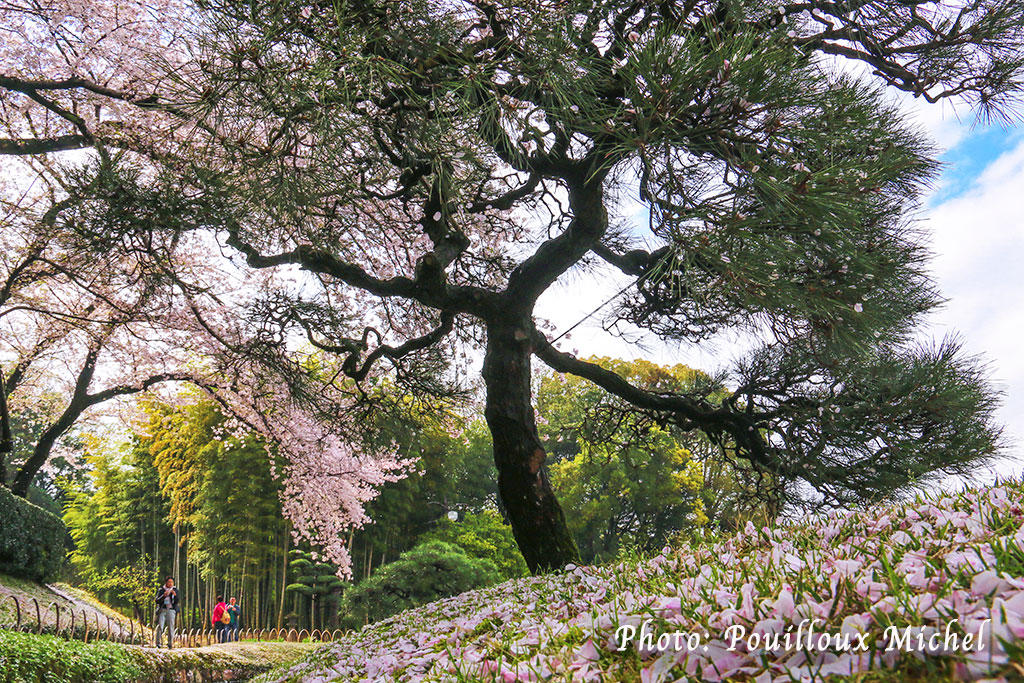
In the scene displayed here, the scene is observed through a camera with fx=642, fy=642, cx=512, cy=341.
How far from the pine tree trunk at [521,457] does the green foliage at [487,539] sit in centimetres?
894

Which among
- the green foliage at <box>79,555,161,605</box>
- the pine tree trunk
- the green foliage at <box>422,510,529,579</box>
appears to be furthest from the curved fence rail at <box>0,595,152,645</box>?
the green foliage at <box>422,510,529,579</box>

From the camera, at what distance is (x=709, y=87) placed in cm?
271

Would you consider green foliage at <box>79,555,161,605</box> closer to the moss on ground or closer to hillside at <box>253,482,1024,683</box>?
the moss on ground

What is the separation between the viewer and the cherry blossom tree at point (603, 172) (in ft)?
9.16

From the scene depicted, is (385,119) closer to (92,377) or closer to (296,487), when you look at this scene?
(296,487)

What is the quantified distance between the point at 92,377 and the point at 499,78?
7.83m

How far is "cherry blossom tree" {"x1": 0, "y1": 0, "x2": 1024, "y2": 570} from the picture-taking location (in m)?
2.79

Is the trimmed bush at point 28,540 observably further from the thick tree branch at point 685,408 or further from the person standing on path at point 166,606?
the thick tree branch at point 685,408

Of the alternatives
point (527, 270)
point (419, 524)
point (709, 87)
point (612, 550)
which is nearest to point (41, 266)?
point (527, 270)

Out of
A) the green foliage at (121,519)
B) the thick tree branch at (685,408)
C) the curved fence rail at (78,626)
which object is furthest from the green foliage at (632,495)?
the green foliage at (121,519)

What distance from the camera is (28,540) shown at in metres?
8.70

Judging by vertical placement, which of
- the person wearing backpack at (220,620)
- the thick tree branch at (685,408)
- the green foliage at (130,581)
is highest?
the thick tree branch at (685,408)

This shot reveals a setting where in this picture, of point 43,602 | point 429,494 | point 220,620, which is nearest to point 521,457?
point 43,602

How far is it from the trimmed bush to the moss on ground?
9.71 ft
